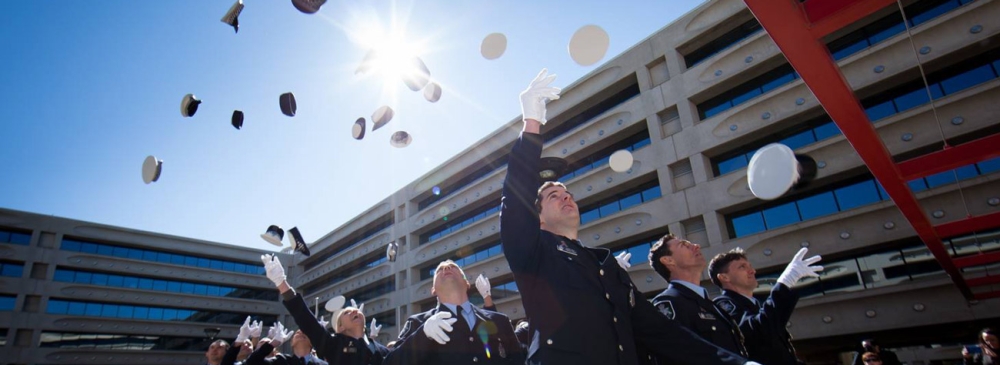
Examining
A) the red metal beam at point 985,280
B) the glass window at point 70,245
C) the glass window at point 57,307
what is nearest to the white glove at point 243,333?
the red metal beam at point 985,280

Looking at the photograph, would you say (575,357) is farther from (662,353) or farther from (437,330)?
(437,330)

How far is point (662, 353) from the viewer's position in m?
2.53

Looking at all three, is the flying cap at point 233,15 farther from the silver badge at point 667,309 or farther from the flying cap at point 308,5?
the silver badge at point 667,309

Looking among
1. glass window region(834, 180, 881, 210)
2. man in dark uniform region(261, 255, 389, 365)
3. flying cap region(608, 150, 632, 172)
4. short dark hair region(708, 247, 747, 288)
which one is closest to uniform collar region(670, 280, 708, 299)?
short dark hair region(708, 247, 747, 288)

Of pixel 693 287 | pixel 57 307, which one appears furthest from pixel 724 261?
pixel 57 307

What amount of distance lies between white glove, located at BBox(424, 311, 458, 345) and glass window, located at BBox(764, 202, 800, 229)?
1666 centimetres

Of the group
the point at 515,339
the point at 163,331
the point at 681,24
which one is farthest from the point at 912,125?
the point at 163,331

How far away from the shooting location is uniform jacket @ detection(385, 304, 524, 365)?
386 centimetres

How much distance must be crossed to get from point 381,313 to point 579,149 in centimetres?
2041

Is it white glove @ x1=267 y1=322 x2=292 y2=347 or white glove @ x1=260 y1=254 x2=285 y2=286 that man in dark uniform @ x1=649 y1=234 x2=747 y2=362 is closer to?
white glove @ x1=260 y1=254 x2=285 y2=286

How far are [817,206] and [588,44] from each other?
45.1ft

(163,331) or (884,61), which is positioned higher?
(884,61)

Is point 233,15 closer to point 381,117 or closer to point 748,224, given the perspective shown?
point 381,117

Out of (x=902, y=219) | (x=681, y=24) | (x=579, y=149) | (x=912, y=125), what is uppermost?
(x=681, y=24)
